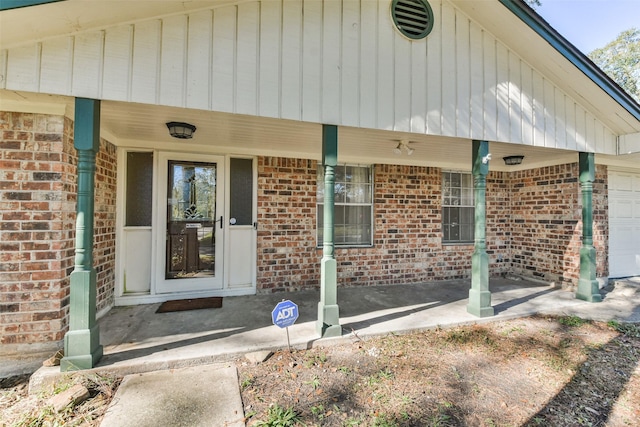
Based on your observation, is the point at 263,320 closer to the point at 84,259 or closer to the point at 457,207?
the point at 84,259

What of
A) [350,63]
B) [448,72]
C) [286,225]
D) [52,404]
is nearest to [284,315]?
[52,404]

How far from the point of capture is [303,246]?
193 inches

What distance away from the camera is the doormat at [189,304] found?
396 cm

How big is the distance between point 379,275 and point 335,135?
3.03 meters

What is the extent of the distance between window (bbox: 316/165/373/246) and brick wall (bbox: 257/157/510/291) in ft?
0.47

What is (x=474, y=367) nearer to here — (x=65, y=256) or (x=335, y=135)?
(x=335, y=135)

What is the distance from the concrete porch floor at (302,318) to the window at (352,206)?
910 millimetres

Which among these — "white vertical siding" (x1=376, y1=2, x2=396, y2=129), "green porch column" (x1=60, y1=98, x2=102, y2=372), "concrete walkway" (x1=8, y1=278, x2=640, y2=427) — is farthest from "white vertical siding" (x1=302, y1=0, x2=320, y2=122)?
"concrete walkway" (x1=8, y1=278, x2=640, y2=427)

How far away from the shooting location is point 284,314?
2.89 metres

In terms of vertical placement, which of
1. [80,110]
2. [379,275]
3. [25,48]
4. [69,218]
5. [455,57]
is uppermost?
[455,57]

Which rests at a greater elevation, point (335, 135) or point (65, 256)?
point (335, 135)

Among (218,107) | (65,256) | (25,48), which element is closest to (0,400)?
(65,256)

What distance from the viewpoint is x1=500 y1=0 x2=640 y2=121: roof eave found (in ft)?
11.5

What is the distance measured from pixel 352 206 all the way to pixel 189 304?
2999 mm
